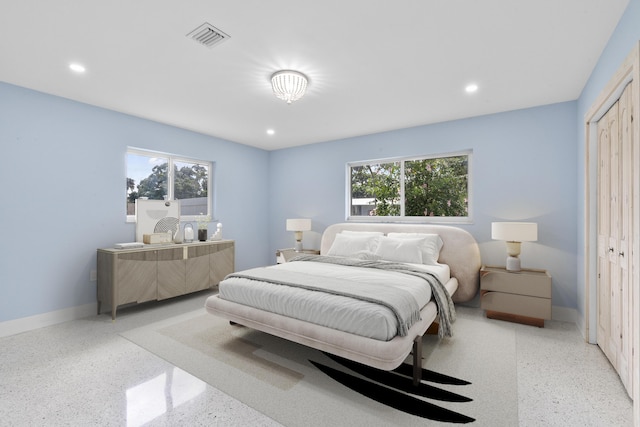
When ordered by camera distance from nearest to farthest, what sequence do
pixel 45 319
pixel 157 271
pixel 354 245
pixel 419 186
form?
pixel 45 319, pixel 157 271, pixel 354 245, pixel 419 186

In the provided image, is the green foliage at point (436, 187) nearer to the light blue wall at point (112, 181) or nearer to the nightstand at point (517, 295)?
the light blue wall at point (112, 181)

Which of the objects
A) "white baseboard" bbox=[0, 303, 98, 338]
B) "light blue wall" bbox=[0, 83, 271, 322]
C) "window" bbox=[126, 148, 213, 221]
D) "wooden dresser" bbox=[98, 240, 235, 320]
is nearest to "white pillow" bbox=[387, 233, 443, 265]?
"wooden dresser" bbox=[98, 240, 235, 320]

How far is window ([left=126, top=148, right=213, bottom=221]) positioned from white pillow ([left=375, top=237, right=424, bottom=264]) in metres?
3.02

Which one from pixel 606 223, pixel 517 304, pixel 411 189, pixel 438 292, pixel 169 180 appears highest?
pixel 169 180

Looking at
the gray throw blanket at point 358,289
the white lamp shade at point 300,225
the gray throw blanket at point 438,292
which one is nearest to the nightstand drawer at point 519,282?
the gray throw blanket at point 438,292

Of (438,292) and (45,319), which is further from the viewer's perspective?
(45,319)

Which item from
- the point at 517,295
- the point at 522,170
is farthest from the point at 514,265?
the point at 522,170

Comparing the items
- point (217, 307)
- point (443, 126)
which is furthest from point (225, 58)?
point (443, 126)

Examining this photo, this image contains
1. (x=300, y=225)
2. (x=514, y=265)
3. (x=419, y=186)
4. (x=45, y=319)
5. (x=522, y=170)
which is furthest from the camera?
(x=300, y=225)

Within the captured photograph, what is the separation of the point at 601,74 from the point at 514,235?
1.61 metres

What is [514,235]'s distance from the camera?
3162 millimetres

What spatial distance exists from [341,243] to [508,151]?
8.08 ft

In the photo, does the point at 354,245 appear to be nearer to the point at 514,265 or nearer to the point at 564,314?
the point at 514,265

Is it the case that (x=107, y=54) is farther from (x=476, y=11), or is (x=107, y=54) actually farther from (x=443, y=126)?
(x=443, y=126)
